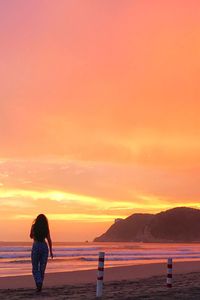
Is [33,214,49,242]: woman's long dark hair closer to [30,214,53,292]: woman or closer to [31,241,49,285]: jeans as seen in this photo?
[30,214,53,292]: woman

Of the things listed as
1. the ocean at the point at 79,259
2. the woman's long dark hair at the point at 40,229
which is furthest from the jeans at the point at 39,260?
the ocean at the point at 79,259

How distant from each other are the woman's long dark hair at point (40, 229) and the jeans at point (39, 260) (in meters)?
0.18

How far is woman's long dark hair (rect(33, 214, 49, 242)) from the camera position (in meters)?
14.7

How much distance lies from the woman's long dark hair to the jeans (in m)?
0.18

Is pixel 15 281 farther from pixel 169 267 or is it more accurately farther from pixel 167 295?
pixel 167 295

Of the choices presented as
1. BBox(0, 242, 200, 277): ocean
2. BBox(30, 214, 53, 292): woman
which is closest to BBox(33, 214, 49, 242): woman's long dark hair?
BBox(30, 214, 53, 292): woman

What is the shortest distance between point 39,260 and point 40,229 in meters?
0.87

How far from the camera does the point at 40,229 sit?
1466cm

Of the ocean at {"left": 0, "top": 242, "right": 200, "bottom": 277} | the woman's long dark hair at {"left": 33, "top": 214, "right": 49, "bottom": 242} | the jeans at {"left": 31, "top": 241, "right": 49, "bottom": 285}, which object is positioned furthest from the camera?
the ocean at {"left": 0, "top": 242, "right": 200, "bottom": 277}

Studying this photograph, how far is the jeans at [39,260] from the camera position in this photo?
47.8 feet

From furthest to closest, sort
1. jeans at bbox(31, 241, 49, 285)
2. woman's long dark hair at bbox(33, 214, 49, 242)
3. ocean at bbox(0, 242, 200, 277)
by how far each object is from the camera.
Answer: ocean at bbox(0, 242, 200, 277) → woman's long dark hair at bbox(33, 214, 49, 242) → jeans at bbox(31, 241, 49, 285)

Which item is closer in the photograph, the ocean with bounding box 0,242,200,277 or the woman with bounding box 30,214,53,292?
the woman with bounding box 30,214,53,292

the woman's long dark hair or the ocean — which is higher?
the woman's long dark hair

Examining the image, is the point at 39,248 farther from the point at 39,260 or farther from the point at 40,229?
the point at 40,229
